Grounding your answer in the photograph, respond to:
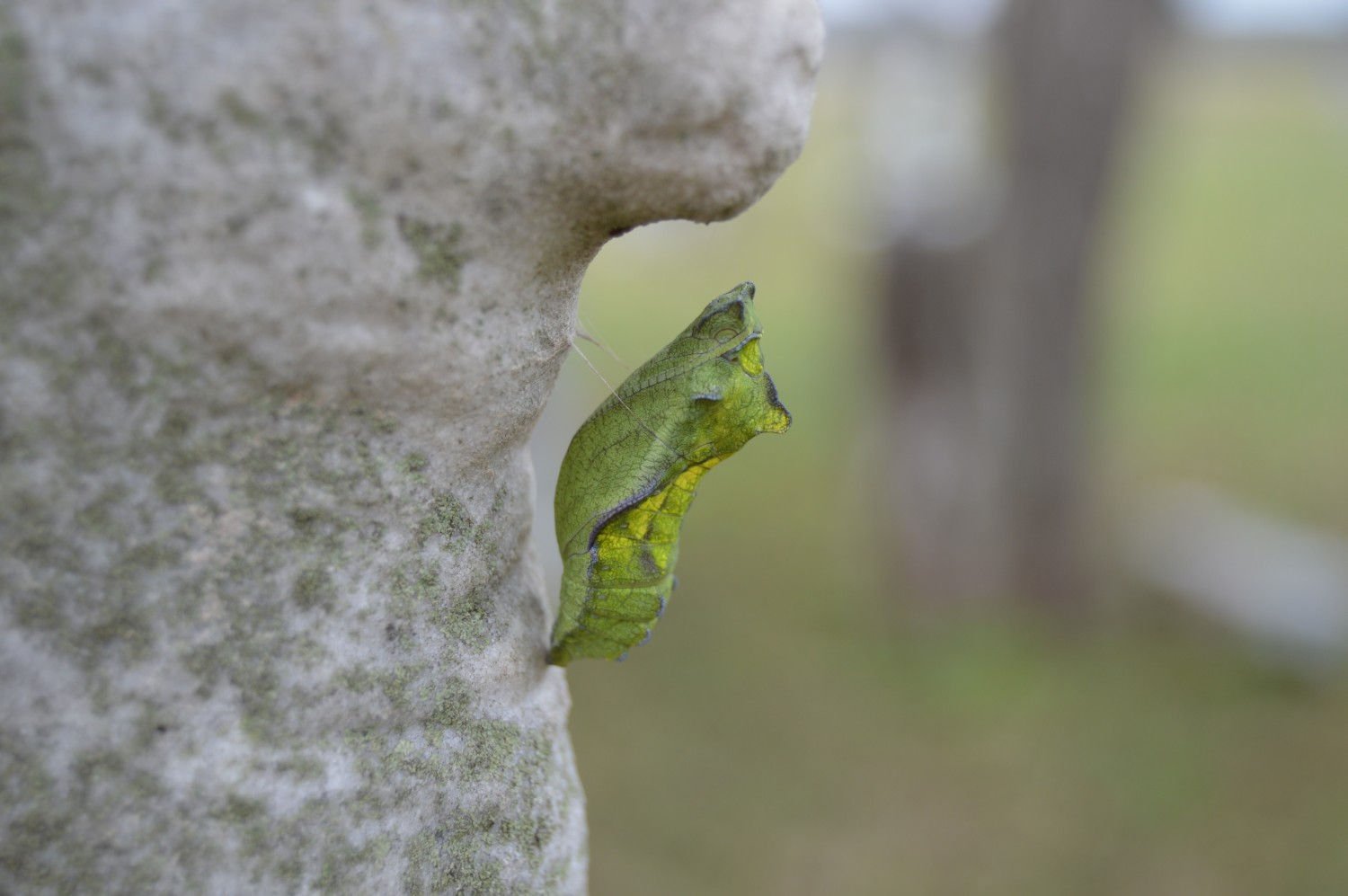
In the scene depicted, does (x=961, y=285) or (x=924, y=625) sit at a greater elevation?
(x=961, y=285)

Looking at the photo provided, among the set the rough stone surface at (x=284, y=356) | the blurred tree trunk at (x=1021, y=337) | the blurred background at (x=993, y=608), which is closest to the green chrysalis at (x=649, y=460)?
the rough stone surface at (x=284, y=356)

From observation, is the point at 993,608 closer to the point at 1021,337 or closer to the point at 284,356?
the point at 1021,337

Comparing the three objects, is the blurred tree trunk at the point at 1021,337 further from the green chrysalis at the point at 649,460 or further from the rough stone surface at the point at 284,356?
the rough stone surface at the point at 284,356

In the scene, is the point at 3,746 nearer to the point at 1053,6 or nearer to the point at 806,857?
the point at 806,857

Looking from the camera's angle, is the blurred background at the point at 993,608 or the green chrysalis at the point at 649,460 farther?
the blurred background at the point at 993,608

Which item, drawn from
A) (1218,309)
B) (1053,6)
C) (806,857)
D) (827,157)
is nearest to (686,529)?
(806,857)

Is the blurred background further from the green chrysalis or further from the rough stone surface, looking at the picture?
the rough stone surface
